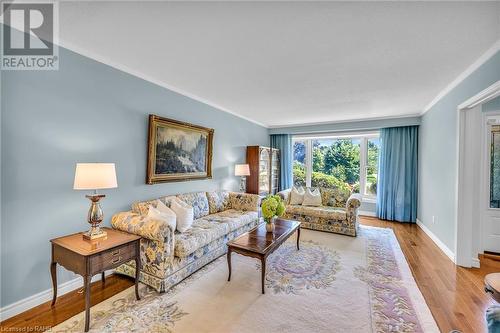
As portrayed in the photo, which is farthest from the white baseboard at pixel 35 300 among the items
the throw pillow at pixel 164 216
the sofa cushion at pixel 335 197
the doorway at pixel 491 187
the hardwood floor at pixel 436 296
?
the doorway at pixel 491 187

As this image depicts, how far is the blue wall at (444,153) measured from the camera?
2574 millimetres

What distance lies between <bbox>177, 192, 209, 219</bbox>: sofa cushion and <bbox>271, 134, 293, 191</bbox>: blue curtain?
131 inches

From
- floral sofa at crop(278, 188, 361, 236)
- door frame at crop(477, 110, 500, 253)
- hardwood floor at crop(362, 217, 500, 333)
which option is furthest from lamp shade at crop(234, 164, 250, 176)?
door frame at crop(477, 110, 500, 253)

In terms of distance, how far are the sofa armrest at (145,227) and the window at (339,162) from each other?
502 centimetres

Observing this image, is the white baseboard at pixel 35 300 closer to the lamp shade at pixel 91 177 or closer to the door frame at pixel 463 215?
the lamp shade at pixel 91 177

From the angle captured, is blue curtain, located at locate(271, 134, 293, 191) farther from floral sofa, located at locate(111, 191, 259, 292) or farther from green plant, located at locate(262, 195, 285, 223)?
green plant, located at locate(262, 195, 285, 223)

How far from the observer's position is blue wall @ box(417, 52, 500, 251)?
257 cm

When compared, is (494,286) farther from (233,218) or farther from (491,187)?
(491,187)

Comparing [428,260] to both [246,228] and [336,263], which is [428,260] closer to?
[336,263]

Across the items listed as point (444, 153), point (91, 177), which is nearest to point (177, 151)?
point (91, 177)

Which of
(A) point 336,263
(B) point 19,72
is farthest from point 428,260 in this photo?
(B) point 19,72

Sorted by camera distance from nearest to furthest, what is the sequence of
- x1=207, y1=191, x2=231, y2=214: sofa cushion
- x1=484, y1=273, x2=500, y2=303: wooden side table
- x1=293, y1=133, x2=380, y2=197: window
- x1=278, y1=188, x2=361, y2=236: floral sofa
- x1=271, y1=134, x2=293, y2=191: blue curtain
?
1. x1=484, y1=273, x2=500, y2=303: wooden side table
2. x1=207, y1=191, x2=231, y2=214: sofa cushion
3. x1=278, y1=188, x2=361, y2=236: floral sofa
4. x1=293, y1=133, x2=380, y2=197: window
5. x1=271, y1=134, x2=293, y2=191: blue curtain

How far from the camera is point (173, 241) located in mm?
2334

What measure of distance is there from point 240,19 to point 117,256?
2.31m
